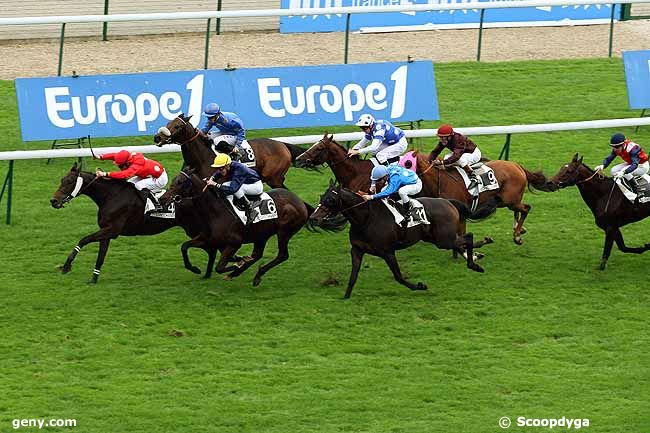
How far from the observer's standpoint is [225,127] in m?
19.8

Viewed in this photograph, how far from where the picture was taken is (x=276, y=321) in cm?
1720

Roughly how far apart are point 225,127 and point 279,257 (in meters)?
2.24

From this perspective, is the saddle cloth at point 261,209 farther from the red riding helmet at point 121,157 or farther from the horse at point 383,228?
the red riding helmet at point 121,157

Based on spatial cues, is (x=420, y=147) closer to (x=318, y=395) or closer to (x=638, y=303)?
(x=638, y=303)

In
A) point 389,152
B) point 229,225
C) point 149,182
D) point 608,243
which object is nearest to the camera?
point 229,225

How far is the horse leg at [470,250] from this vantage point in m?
18.2

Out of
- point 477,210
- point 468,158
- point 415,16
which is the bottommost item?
point 415,16

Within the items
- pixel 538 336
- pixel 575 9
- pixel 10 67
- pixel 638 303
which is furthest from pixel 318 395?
pixel 575 9

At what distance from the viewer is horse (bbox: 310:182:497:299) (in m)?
17.4

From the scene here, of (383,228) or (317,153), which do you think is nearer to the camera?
(383,228)

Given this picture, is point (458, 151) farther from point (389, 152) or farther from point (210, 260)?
point (210, 260)

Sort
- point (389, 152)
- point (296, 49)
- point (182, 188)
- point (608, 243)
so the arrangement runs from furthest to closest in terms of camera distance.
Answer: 1. point (296, 49)
2. point (389, 152)
3. point (608, 243)
4. point (182, 188)

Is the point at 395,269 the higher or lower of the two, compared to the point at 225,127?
lower

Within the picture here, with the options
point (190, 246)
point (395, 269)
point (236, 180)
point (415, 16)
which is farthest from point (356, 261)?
point (415, 16)
